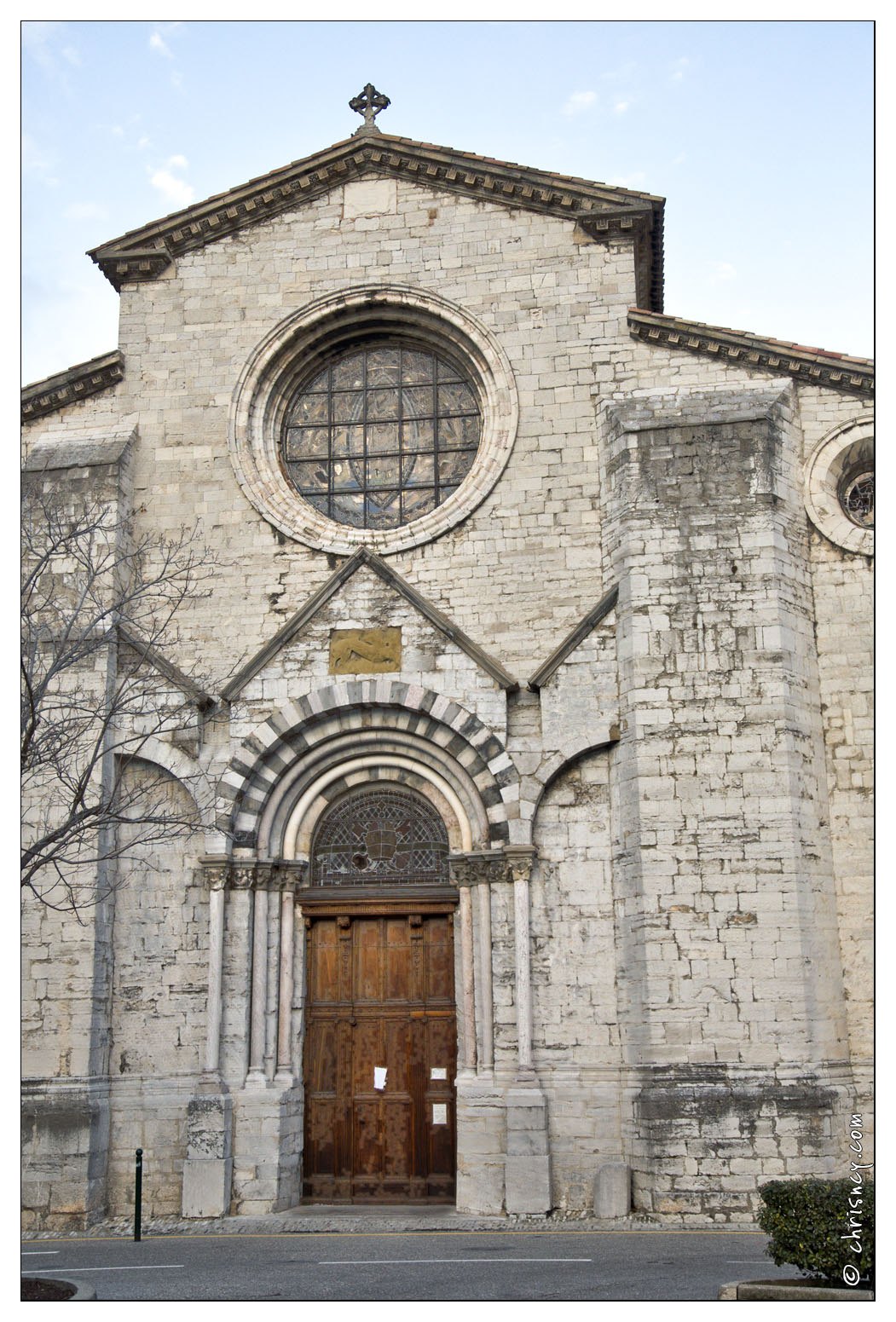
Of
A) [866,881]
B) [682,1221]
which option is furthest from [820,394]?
[682,1221]

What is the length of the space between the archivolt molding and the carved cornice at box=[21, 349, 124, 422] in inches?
178

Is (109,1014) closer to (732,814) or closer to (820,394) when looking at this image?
(732,814)

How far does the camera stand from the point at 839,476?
13.5 m

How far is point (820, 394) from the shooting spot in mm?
13625

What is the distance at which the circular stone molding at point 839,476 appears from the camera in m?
13.2

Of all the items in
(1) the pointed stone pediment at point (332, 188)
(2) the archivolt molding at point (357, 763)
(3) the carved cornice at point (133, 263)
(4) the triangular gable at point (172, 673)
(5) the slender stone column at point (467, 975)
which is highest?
(1) the pointed stone pediment at point (332, 188)

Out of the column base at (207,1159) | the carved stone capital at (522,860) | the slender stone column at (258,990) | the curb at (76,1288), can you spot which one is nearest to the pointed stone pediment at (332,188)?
the carved stone capital at (522,860)

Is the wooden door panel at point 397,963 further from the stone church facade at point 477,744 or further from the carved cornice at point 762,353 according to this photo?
the carved cornice at point 762,353

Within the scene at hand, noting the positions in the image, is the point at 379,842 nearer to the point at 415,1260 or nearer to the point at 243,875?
the point at 243,875

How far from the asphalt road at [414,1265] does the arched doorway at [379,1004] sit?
1.55 meters

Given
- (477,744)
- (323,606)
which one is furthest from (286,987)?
(323,606)

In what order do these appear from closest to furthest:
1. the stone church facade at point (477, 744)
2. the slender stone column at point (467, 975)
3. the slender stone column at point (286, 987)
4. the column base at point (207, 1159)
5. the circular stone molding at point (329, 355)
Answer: the stone church facade at point (477, 744) → the column base at point (207, 1159) → the slender stone column at point (467, 975) → the slender stone column at point (286, 987) → the circular stone molding at point (329, 355)

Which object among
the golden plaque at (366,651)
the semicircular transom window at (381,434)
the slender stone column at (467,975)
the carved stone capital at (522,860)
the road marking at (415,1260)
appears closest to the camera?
the road marking at (415,1260)

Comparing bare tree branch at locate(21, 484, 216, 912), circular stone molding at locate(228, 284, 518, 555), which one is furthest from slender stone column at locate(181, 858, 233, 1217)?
circular stone molding at locate(228, 284, 518, 555)
